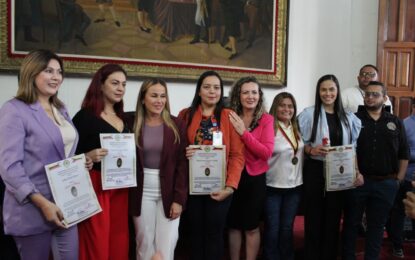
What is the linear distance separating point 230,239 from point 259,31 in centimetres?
323

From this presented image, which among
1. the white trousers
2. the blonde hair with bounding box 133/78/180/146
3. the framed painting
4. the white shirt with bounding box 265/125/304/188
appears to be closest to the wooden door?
the framed painting

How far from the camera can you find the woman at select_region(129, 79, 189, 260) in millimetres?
2504

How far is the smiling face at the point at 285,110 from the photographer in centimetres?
317

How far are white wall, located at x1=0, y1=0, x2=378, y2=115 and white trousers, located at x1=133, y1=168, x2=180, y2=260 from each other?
11.0ft

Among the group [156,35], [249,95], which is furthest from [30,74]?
[156,35]

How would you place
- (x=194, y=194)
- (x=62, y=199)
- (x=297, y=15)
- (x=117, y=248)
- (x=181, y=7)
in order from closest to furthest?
(x=62, y=199) → (x=117, y=248) → (x=194, y=194) → (x=181, y=7) → (x=297, y=15)

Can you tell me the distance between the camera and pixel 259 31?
5.27 metres

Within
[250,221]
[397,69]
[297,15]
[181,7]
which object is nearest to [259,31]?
[297,15]

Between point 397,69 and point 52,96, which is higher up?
point 397,69

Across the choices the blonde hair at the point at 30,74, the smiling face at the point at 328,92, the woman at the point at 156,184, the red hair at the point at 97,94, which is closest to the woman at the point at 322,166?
the smiling face at the point at 328,92

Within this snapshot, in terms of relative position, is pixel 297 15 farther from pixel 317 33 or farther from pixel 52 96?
pixel 52 96

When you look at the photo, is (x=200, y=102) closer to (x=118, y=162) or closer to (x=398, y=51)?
(x=118, y=162)

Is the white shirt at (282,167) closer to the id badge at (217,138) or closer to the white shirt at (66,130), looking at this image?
the id badge at (217,138)

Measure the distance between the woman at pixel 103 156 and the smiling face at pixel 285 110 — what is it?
1.36 meters
